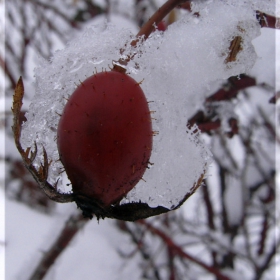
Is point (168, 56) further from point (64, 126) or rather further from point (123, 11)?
point (123, 11)

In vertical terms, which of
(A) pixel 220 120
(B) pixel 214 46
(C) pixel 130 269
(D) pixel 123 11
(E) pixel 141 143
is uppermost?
(B) pixel 214 46

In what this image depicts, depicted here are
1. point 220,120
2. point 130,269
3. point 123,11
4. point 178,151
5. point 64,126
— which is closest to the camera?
point 64,126

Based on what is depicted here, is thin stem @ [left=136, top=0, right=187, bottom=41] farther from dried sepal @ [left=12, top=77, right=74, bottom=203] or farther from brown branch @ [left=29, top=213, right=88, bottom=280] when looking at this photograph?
brown branch @ [left=29, top=213, right=88, bottom=280]

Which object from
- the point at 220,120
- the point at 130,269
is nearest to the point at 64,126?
the point at 220,120

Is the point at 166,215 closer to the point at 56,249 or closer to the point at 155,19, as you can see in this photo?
the point at 56,249

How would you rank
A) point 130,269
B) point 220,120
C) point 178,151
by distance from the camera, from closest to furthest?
point 178,151 < point 220,120 < point 130,269

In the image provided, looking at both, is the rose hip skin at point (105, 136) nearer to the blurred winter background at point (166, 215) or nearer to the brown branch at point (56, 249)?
the blurred winter background at point (166, 215)

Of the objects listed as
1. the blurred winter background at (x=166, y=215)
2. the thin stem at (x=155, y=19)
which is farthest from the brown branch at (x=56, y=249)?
the thin stem at (x=155, y=19)
